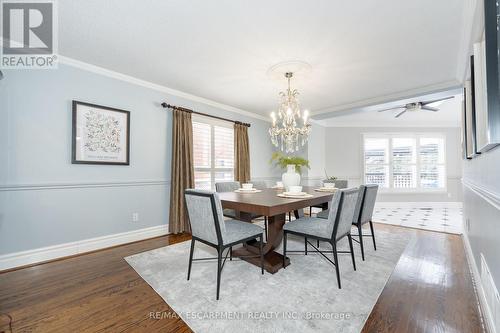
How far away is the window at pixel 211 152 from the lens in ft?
13.1

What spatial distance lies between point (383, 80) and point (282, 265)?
Answer: 2.89 metres

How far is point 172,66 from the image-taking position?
110 inches

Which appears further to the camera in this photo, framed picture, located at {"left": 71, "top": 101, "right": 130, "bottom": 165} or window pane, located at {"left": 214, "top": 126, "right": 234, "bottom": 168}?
window pane, located at {"left": 214, "top": 126, "right": 234, "bottom": 168}

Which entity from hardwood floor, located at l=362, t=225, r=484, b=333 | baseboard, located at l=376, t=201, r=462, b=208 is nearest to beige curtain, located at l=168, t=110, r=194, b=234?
hardwood floor, located at l=362, t=225, r=484, b=333

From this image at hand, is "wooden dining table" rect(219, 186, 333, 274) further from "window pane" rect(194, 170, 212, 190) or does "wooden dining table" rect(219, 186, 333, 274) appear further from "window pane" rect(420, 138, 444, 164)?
"window pane" rect(420, 138, 444, 164)

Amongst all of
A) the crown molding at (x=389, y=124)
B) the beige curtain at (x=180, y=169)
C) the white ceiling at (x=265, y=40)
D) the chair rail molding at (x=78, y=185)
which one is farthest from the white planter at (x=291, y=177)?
the crown molding at (x=389, y=124)

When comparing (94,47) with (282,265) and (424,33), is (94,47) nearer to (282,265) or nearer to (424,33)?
(282,265)

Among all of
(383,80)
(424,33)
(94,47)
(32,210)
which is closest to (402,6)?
(424,33)

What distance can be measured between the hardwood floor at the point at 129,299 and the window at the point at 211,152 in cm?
188

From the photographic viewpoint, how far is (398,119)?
19.0 ft

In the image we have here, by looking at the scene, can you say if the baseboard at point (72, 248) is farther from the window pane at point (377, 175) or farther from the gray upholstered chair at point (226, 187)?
the window pane at point (377, 175)

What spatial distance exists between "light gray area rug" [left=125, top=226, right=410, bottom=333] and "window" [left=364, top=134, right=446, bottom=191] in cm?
408

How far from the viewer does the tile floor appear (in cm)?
397

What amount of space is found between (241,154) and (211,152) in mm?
668
